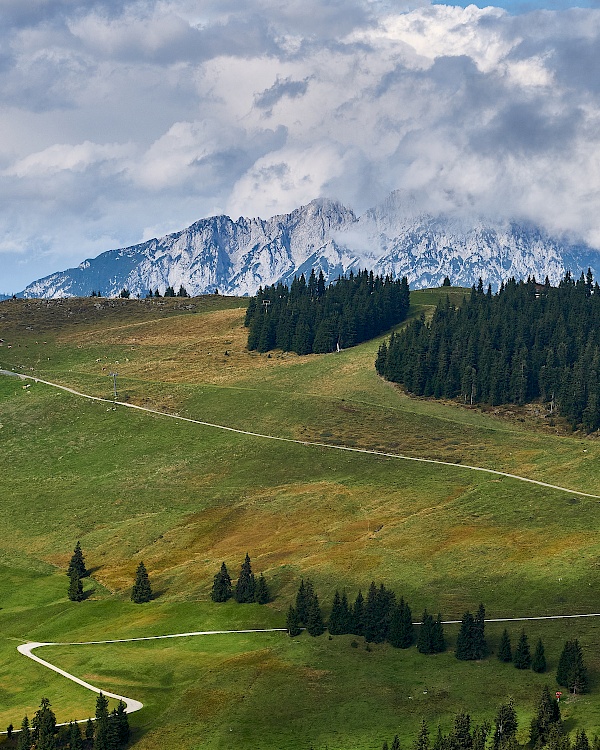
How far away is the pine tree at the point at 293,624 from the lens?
91.1 m

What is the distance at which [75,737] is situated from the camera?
7075 centimetres

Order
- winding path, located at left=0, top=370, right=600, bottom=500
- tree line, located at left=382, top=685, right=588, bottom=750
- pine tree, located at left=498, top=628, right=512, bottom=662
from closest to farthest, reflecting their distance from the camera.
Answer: tree line, located at left=382, top=685, right=588, bottom=750 < pine tree, located at left=498, top=628, right=512, bottom=662 < winding path, located at left=0, top=370, right=600, bottom=500

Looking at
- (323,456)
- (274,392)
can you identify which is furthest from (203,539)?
(274,392)

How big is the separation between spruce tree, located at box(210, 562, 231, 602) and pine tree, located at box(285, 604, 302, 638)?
1275 centimetres

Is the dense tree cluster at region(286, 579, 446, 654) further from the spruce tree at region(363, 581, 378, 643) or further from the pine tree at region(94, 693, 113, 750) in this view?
the pine tree at region(94, 693, 113, 750)

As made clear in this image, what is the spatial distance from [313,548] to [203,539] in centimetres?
1739

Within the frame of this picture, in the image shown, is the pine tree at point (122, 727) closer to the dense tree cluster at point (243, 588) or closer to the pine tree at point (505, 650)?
the dense tree cluster at point (243, 588)

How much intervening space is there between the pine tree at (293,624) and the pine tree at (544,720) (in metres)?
28.2

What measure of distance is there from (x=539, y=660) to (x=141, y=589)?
47.9 m

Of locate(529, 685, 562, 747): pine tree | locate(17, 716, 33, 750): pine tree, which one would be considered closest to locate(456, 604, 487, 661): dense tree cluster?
locate(529, 685, 562, 747): pine tree

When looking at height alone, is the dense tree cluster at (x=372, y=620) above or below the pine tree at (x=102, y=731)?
above

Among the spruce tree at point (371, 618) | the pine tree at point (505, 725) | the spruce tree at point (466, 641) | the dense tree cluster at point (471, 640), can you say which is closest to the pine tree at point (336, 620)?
the spruce tree at point (371, 618)

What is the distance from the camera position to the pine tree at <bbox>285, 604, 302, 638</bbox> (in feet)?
299

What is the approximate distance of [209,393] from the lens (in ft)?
643
